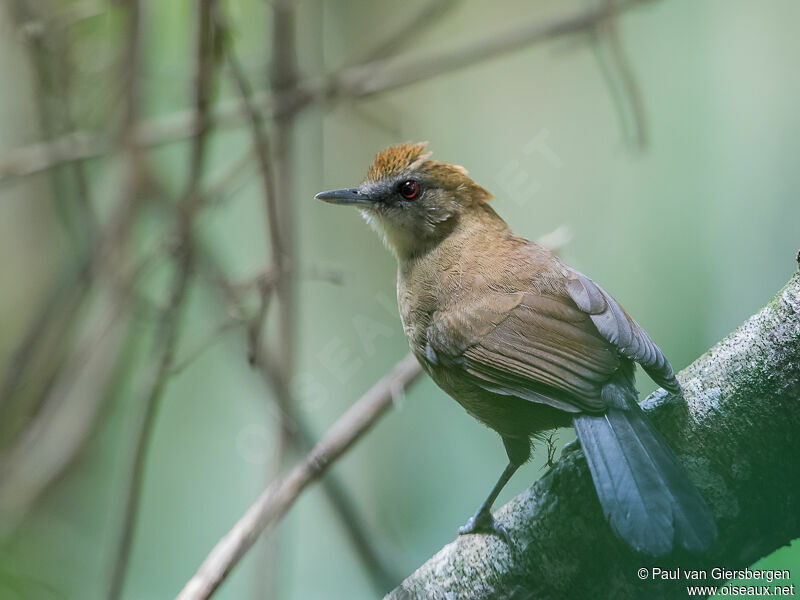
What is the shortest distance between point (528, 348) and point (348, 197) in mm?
635

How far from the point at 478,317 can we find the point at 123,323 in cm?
159

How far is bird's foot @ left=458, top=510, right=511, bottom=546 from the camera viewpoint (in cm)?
111

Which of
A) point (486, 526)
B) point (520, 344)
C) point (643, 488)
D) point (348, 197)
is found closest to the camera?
point (643, 488)

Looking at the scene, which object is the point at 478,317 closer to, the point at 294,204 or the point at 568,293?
the point at 568,293

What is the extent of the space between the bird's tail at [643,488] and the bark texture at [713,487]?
0.04 metres

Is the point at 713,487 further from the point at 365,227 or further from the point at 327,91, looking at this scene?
the point at 327,91

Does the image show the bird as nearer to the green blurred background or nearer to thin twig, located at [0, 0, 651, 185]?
the green blurred background

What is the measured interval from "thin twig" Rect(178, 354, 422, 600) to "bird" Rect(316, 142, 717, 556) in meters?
0.28

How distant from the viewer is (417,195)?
66.6 inches

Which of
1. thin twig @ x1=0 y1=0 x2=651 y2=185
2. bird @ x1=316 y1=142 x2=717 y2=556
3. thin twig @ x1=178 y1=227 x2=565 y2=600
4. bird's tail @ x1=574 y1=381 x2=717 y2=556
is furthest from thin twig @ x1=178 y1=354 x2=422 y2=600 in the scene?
thin twig @ x1=0 y1=0 x2=651 y2=185

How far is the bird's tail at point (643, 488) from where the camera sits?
0.93 metres

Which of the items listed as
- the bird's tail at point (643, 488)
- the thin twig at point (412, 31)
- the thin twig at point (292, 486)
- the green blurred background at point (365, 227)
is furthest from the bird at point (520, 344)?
the thin twig at point (412, 31)

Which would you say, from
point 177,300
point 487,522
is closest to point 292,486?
point 487,522

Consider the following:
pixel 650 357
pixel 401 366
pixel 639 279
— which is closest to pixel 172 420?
pixel 401 366
